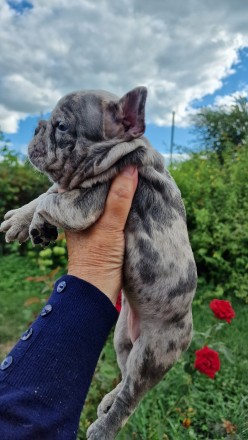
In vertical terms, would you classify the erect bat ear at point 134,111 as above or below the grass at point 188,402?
above

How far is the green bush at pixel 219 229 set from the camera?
25.8ft

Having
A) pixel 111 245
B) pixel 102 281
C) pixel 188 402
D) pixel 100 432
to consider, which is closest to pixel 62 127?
pixel 111 245

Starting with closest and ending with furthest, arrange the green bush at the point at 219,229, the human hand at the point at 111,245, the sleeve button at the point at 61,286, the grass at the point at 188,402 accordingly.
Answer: the sleeve button at the point at 61,286
the human hand at the point at 111,245
the grass at the point at 188,402
the green bush at the point at 219,229

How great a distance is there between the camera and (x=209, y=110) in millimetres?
26688

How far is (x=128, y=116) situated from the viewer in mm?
2480

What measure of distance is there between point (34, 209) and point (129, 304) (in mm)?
800

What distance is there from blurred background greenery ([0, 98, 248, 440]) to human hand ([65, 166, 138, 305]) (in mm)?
962

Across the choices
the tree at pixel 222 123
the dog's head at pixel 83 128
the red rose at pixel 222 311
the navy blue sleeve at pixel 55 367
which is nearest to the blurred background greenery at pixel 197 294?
the red rose at pixel 222 311

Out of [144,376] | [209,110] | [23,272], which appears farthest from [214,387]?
[209,110]

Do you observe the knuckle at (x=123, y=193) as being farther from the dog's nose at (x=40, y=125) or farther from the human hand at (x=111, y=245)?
the dog's nose at (x=40, y=125)

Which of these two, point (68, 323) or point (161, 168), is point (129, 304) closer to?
point (68, 323)

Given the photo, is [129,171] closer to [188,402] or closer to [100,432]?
[100,432]

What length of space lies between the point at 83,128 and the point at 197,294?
5.74m

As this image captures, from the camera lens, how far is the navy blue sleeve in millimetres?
1873
